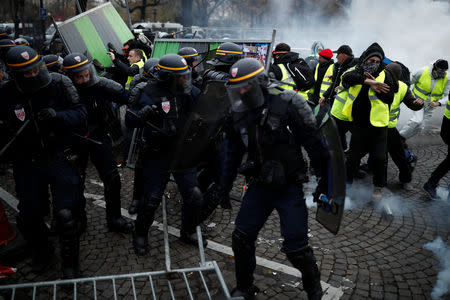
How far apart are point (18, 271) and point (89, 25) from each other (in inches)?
213

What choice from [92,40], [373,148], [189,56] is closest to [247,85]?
[189,56]

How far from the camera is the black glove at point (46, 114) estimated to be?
3146mm

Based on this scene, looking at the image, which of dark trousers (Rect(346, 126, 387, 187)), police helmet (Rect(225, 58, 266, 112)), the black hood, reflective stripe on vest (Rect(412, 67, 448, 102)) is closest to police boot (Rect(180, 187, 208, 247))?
police helmet (Rect(225, 58, 266, 112))

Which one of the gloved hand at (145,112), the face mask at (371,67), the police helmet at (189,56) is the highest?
the face mask at (371,67)

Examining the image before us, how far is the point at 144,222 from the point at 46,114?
1527mm

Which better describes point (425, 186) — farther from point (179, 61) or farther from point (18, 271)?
point (18, 271)

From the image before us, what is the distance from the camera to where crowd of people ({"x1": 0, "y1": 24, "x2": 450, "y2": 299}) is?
2.76m

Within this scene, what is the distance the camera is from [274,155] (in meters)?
2.76

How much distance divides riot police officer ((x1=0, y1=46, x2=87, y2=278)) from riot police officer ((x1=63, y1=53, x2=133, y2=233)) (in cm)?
53

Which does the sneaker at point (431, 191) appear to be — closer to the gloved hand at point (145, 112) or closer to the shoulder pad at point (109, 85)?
the gloved hand at point (145, 112)

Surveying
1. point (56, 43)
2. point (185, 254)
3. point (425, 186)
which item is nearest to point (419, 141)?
point (425, 186)

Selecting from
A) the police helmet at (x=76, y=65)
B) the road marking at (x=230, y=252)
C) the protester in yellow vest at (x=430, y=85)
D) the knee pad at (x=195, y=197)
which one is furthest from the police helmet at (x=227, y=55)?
the protester in yellow vest at (x=430, y=85)

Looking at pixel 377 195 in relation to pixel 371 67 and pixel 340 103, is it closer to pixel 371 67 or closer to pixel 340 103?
pixel 340 103

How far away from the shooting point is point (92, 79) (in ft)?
13.1
